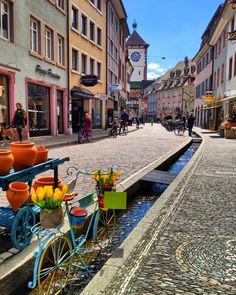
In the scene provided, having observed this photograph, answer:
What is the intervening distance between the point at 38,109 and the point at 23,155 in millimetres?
16470

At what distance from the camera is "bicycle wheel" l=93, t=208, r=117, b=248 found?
13.9 ft

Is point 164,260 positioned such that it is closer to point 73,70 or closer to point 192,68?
point 73,70

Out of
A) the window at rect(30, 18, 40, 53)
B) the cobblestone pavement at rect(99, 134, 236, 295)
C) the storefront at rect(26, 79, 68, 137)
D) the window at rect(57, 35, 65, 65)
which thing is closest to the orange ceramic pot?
the cobblestone pavement at rect(99, 134, 236, 295)

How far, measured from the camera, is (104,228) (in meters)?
4.56

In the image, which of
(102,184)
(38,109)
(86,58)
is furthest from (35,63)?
(102,184)

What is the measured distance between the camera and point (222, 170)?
30.0 ft

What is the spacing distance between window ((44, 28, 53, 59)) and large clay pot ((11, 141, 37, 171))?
17276 mm

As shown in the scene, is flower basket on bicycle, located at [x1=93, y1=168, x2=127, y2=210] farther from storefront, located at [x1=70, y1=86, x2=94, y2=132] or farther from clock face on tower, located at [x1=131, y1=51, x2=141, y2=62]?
clock face on tower, located at [x1=131, y1=51, x2=141, y2=62]

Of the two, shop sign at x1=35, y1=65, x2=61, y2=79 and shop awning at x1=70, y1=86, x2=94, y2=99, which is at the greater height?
shop sign at x1=35, y1=65, x2=61, y2=79

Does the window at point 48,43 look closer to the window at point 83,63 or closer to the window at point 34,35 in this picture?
the window at point 34,35

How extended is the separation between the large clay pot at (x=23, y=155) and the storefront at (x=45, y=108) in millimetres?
14512

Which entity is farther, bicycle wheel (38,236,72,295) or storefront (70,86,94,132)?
storefront (70,86,94,132)

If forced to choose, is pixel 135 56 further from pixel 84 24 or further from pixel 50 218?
pixel 50 218

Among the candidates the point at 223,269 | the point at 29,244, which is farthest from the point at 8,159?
the point at 223,269
